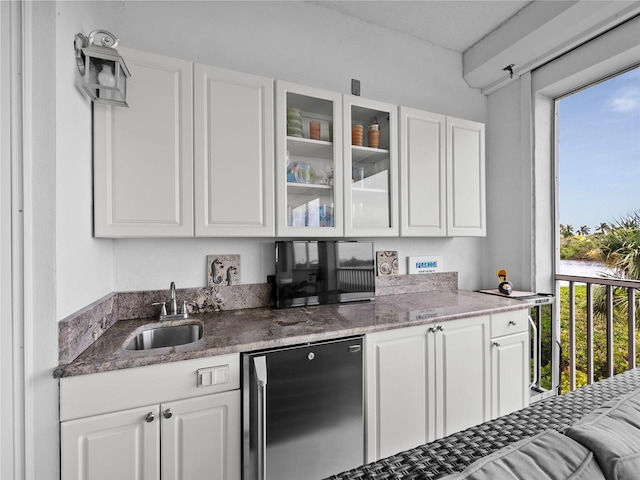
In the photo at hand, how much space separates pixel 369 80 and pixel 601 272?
2260 mm

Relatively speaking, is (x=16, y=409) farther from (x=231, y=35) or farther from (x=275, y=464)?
(x=231, y=35)

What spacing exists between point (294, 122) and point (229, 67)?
0.61 meters

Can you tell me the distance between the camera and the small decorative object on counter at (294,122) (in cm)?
181

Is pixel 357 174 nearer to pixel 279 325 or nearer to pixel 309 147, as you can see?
pixel 309 147

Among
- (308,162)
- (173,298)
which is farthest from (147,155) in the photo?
(308,162)

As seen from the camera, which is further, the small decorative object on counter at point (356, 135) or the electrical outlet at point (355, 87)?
the electrical outlet at point (355, 87)

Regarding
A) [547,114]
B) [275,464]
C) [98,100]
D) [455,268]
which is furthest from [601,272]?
[98,100]

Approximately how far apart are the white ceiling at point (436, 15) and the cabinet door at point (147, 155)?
138 centimetres

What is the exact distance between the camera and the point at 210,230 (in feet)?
5.22

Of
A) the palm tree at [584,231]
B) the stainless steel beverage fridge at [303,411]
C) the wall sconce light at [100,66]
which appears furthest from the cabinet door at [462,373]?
the wall sconce light at [100,66]

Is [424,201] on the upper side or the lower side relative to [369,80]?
lower

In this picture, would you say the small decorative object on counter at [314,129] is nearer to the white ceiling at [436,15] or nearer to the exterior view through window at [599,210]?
the white ceiling at [436,15]

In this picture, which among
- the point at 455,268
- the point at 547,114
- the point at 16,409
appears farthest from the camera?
the point at 455,268

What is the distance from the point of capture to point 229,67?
1.97 metres
